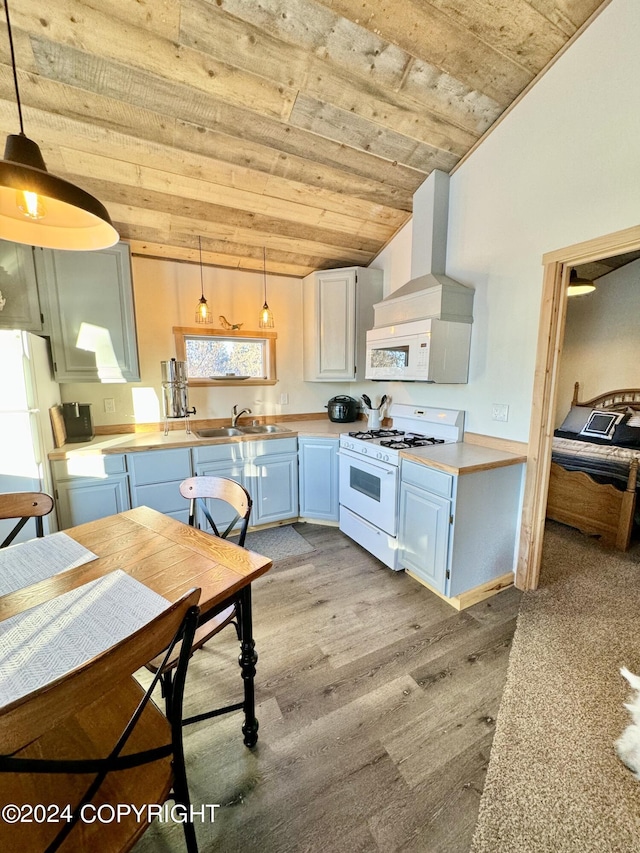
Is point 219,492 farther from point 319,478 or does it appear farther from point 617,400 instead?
point 617,400

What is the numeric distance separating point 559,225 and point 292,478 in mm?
2608

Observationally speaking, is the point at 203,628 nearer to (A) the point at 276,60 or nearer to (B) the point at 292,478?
(B) the point at 292,478

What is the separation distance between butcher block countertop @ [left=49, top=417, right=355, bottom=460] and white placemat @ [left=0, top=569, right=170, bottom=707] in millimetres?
1632

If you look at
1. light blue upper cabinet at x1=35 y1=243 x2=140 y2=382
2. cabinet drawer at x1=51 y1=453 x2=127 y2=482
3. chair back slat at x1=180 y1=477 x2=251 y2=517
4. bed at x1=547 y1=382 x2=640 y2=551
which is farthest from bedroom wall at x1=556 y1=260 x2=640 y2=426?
cabinet drawer at x1=51 y1=453 x2=127 y2=482

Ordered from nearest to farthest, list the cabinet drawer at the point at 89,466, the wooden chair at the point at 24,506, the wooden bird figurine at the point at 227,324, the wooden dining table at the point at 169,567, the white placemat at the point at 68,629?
the white placemat at the point at 68,629 → the wooden dining table at the point at 169,567 → the wooden chair at the point at 24,506 → the cabinet drawer at the point at 89,466 → the wooden bird figurine at the point at 227,324

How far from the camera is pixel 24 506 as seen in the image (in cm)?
142

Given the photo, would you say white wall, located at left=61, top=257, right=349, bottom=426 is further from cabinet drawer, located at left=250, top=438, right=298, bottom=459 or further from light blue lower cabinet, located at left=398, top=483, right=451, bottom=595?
light blue lower cabinet, located at left=398, top=483, right=451, bottom=595

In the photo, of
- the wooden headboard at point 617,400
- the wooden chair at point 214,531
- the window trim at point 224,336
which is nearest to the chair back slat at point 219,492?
A: the wooden chair at point 214,531

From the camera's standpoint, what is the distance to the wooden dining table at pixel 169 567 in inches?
40.4

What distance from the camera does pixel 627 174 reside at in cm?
171

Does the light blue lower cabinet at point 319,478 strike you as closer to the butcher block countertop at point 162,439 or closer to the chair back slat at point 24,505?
the butcher block countertop at point 162,439

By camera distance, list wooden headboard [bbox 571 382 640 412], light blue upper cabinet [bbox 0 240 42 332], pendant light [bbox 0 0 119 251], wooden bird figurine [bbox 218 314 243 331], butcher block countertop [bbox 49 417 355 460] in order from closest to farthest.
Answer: pendant light [bbox 0 0 119 251] < light blue upper cabinet [bbox 0 240 42 332] < butcher block countertop [bbox 49 417 355 460] < wooden bird figurine [bbox 218 314 243 331] < wooden headboard [bbox 571 382 640 412]

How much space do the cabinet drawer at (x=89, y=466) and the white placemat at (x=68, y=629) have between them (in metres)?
1.62

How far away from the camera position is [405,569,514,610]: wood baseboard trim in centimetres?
217
